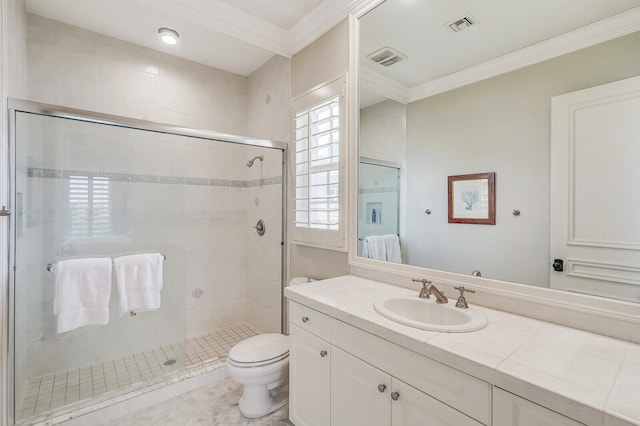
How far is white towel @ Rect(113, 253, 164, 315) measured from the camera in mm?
1966

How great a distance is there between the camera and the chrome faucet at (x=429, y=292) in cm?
131

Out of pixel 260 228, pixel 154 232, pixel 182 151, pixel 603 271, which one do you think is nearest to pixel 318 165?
pixel 260 228

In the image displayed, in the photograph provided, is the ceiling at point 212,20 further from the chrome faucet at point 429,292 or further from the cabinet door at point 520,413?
the cabinet door at point 520,413

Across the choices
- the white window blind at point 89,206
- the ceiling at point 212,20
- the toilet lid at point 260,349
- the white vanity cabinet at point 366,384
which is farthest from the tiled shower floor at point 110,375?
the ceiling at point 212,20

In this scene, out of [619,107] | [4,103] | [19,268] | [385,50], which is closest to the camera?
[619,107]

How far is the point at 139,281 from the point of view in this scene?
204 centimetres

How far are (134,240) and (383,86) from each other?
78.8 inches

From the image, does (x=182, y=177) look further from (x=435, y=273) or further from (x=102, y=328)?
(x=435, y=273)

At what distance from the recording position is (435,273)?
57.4 inches

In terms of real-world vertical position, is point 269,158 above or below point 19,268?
above

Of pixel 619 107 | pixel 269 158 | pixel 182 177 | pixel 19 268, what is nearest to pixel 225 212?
pixel 182 177

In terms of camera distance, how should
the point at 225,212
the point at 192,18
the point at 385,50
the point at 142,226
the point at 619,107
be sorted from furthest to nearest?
the point at 225,212, the point at 142,226, the point at 192,18, the point at 385,50, the point at 619,107

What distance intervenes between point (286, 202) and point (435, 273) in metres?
1.36

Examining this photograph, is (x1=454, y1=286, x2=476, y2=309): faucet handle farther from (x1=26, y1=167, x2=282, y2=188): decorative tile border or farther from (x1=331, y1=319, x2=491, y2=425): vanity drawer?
(x1=26, y1=167, x2=282, y2=188): decorative tile border
